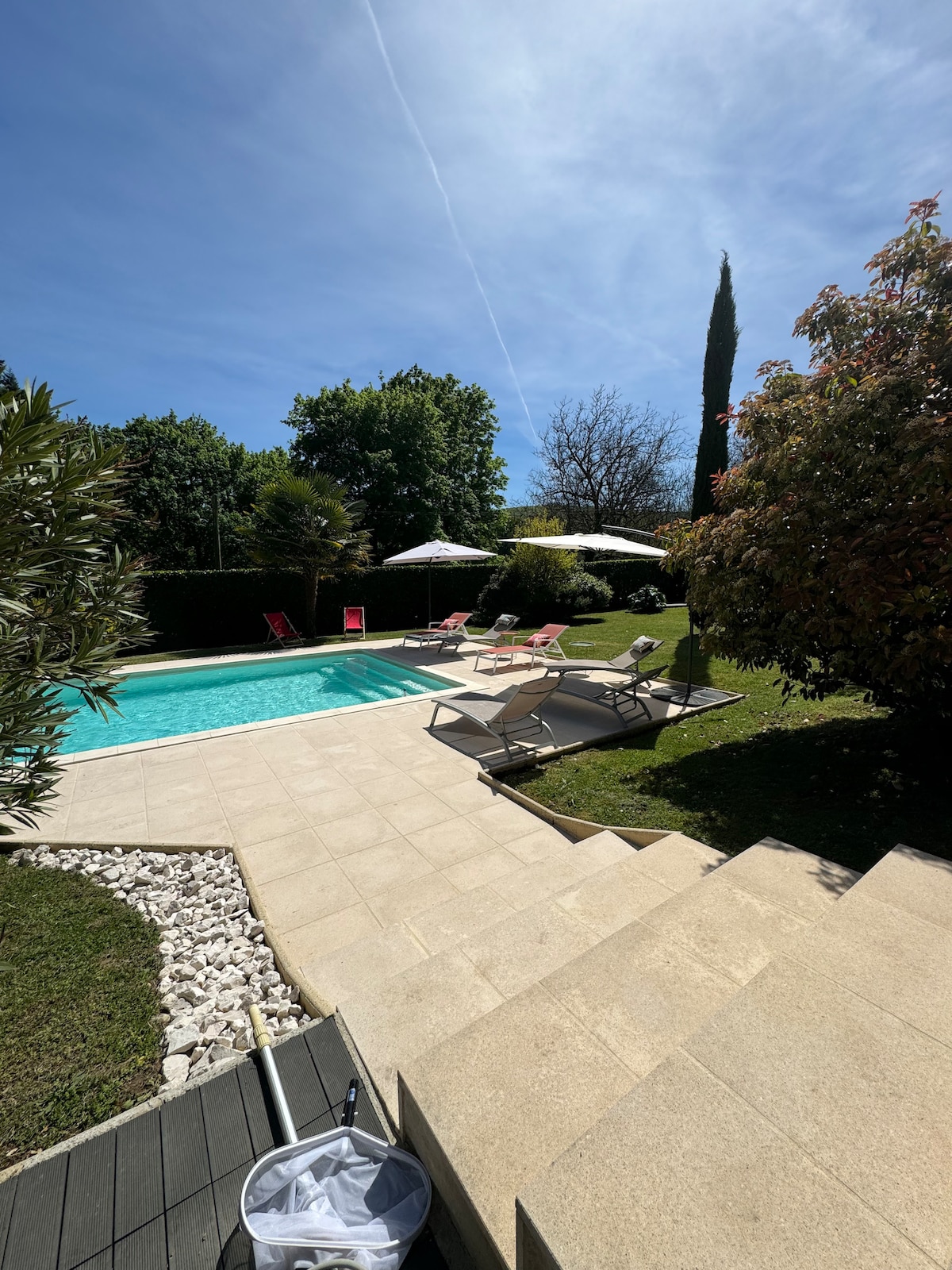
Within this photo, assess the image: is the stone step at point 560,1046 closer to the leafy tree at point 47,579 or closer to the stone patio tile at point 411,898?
the stone patio tile at point 411,898

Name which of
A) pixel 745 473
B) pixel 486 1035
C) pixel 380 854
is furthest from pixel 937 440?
pixel 380 854

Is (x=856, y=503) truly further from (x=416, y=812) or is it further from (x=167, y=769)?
(x=167, y=769)

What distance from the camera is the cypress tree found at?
48.1 ft

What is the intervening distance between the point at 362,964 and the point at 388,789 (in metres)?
2.52

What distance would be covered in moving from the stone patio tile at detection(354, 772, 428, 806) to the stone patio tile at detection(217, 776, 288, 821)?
2.61 ft

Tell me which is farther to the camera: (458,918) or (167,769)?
(167,769)

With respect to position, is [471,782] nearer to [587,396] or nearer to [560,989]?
[560,989]

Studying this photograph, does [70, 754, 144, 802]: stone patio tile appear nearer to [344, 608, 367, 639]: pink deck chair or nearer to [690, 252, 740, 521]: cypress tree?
[344, 608, 367, 639]: pink deck chair

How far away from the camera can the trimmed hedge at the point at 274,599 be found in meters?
14.0

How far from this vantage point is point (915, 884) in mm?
2631

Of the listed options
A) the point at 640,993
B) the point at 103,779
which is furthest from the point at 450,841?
the point at 103,779

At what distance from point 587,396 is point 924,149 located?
78.9 ft

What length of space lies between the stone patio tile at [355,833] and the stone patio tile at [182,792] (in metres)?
1.33

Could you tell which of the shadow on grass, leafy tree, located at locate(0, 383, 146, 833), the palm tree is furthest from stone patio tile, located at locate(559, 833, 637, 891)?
the palm tree
